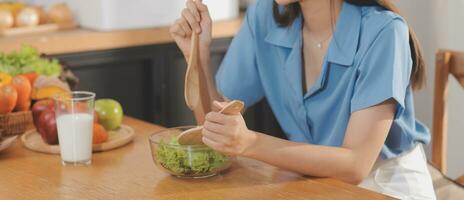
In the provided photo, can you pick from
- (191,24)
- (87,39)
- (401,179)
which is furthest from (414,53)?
(87,39)

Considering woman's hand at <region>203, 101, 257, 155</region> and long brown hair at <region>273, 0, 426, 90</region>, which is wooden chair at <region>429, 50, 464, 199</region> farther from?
woman's hand at <region>203, 101, 257, 155</region>

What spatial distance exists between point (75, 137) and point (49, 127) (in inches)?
5.9

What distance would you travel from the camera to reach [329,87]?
1.90 meters

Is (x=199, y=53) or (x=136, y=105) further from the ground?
(x=199, y=53)

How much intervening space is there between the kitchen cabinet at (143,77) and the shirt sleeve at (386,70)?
1.45 m

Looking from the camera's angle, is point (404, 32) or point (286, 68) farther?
point (286, 68)

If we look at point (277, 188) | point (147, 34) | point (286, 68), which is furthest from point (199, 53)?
point (147, 34)

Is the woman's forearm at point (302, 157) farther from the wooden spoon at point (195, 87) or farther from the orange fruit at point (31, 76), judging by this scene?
the orange fruit at point (31, 76)

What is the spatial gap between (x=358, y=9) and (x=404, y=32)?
0.45 ft

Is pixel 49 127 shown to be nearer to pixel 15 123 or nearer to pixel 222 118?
pixel 15 123

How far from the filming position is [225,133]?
155cm

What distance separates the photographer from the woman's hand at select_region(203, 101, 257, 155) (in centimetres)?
155

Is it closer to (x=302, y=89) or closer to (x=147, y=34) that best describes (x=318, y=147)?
(x=302, y=89)

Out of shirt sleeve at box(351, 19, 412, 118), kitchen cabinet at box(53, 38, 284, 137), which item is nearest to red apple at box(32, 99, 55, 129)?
shirt sleeve at box(351, 19, 412, 118)
